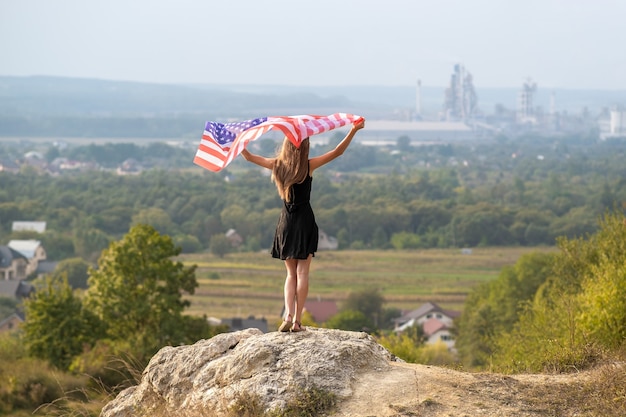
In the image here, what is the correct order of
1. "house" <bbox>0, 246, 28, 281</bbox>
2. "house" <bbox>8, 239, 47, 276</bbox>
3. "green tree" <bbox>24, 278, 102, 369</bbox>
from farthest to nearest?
"house" <bbox>8, 239, 47, 276</bbox>, "house" <bbox>0, 246, 28, 281</bbox>, "green tree" <bbox>24, 278, 102, 369</bbox>

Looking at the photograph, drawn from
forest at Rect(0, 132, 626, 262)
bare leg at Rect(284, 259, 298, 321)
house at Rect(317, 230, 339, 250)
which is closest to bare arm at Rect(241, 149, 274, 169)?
bare leg at Rect(284, 259, 298, 321)

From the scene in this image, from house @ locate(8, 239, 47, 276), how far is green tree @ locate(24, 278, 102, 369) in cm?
6810

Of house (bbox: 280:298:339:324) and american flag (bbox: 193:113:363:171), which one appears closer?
american flag (bbox: 193:113:363:171)

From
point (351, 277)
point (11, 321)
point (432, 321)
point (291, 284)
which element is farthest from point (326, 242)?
point (291, 284)

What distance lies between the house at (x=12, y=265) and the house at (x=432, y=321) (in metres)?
41.6

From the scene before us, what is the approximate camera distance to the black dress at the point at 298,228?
1137cm

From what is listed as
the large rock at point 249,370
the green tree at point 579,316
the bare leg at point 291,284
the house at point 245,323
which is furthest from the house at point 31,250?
the bare leg at point 291,284

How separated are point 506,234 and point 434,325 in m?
52.2

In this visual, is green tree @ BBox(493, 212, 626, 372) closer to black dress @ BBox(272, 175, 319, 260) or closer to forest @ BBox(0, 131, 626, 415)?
forest @ BBox(0, 131, 626, 415)

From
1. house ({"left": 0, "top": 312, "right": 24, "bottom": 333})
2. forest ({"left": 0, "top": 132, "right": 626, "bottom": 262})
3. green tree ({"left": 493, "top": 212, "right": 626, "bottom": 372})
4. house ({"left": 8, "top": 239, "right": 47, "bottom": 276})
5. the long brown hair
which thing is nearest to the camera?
the long brown hair

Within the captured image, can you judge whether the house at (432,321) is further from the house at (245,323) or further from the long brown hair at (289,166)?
the long brown hair at (289,166)

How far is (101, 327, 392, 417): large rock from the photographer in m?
10.7

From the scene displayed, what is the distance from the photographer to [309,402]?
10.4 m

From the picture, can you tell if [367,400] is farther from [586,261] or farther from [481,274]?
[481,274]
